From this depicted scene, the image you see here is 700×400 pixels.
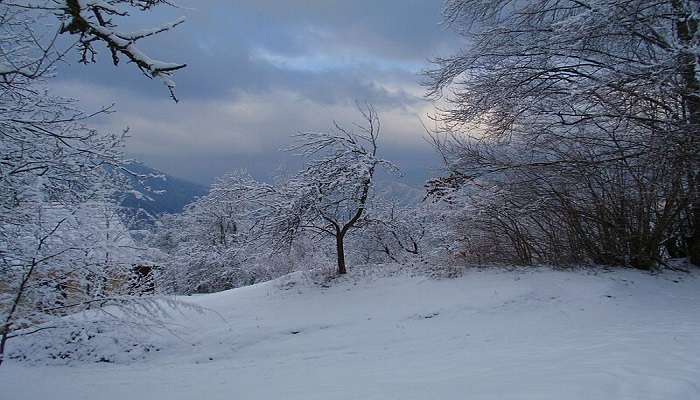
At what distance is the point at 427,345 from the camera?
8125 millimetres

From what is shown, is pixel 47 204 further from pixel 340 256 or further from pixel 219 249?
pixel 219 249

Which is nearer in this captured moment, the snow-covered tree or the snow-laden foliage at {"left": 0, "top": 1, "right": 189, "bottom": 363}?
the snow-laden foliage at {"left": 0, "top": 1, "right": 189, "bottom": 363}

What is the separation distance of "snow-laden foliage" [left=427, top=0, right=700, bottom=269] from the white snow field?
1240 mm

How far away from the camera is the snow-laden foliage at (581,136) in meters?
9.41

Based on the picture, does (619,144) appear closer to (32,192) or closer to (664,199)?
(664,199)

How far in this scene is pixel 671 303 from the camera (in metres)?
8.92

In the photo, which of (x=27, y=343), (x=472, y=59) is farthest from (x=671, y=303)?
(x=27, y=343)

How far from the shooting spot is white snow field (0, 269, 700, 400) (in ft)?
15.8

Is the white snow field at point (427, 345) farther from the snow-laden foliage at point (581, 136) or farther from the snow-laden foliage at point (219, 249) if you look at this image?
the snow-laden foliage at point (219, 249)

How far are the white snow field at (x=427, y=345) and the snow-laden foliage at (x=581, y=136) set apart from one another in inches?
48.8

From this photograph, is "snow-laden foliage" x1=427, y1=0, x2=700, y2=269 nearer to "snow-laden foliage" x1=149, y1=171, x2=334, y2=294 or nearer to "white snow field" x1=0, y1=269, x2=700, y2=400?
"white snow field" x1=0, y1=269, x2=700, y2=400

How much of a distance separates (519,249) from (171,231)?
1215 inches

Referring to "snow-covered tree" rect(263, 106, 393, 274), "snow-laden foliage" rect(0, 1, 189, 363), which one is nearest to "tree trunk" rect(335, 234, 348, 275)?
"snow-covered tree" rect(263, 106, 393, 274)

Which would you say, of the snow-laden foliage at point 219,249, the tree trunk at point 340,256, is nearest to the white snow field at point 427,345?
the tree trunk at point 340,256
